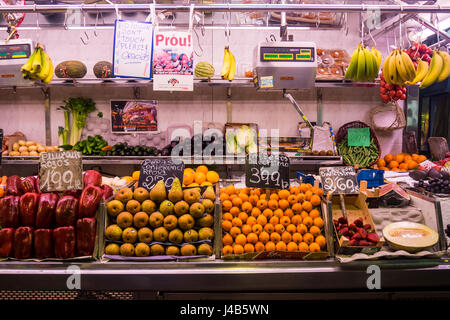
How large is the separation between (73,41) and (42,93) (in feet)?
3.36

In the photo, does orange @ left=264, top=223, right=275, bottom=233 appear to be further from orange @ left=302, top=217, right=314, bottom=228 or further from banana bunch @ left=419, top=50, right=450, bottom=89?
banana bunch @ left=419, top=50, right=450, bottom=89

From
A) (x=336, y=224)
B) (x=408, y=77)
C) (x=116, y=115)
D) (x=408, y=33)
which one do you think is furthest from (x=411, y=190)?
(x=116, y=115)

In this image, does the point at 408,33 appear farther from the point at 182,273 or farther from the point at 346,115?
the point at 182,273

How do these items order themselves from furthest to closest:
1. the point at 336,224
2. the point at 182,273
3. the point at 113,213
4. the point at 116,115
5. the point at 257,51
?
the point at 116,115, the point at 257,51, the point at 336,224, the point at 113,213, the point at 182,273

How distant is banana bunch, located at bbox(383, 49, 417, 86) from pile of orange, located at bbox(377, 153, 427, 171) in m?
1.52

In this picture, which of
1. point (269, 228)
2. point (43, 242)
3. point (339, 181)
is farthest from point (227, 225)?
point (43, 242)

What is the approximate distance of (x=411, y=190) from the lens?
2652 mm

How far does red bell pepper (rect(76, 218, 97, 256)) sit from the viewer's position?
79.5 inches

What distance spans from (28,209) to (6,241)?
0.23 m

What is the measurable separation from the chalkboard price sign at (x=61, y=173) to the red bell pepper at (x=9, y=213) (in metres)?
0.19

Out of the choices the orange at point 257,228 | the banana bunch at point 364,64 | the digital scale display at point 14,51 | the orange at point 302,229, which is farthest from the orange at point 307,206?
the digital scale display at point 14,51

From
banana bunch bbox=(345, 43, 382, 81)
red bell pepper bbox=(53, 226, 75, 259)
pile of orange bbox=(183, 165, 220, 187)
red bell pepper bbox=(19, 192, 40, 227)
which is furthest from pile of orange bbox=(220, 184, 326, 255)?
banana bunch bbox=(345, 43, 382, 81)

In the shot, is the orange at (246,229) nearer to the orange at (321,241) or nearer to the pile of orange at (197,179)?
the orange at (321,241)

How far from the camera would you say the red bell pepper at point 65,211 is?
6.70ft
